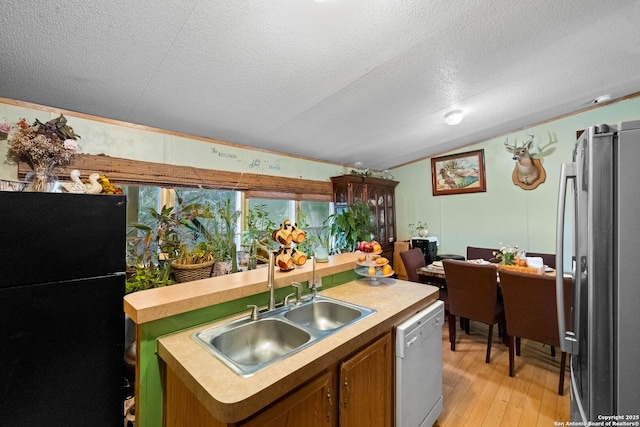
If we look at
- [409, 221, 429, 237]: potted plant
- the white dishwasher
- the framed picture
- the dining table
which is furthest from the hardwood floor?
the framed picture

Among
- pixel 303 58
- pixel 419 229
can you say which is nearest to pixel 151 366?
pixel 303 58

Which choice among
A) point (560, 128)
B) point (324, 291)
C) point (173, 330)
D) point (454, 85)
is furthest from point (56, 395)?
point (560, 128)

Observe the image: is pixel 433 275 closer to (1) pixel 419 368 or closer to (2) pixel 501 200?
(1) pixel 419 368

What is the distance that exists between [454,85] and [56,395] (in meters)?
3.33

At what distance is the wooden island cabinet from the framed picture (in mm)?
3833

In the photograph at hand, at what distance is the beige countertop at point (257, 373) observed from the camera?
2.44ft

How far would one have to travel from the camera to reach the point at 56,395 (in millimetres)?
1094

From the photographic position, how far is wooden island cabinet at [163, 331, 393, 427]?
85 centimetres

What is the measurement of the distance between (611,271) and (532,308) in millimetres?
1465

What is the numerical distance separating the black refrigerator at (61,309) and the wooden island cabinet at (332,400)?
39 cm

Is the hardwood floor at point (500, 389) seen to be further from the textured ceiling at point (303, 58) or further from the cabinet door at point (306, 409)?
the textured ceiling at point (303, 58)

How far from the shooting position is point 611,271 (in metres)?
0.88

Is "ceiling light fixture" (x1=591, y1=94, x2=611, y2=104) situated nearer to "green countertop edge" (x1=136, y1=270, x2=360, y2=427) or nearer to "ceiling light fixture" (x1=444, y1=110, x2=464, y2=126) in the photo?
"ceiling light fixture" (x1=444, y1=110, x2=464, y2=126)

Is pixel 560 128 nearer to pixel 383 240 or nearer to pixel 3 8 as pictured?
pixel 383 240
